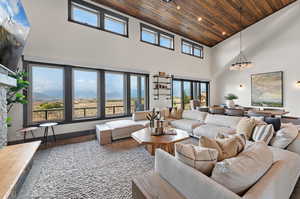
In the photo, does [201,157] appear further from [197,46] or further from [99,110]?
[197,46]

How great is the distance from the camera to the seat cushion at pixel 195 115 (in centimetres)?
399

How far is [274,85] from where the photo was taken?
6219 millimetres

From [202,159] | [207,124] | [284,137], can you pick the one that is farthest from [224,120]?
[202,159]

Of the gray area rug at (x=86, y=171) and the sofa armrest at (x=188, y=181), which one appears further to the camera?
the gray area rug at (x=86, y=171)

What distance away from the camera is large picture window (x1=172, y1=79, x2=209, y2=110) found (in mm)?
7109

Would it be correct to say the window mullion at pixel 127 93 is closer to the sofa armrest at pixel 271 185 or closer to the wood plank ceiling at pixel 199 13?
the wood plank ceiling at pixel 199 13

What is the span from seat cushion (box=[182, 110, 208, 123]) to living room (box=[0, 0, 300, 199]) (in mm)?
35

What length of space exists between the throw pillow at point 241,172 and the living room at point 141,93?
0.02 metres

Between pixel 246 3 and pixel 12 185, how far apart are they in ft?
26.3

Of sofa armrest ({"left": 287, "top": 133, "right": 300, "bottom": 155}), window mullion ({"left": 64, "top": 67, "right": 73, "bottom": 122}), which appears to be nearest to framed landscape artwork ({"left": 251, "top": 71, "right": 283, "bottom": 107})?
sofa armrest ({"left": 287, "top": 133, "right": 300, "bottom": 155})

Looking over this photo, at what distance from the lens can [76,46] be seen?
13.5ft

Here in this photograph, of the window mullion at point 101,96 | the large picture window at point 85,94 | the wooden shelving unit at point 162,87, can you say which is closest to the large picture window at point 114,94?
the window mullion at point 101,96

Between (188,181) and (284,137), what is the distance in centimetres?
194

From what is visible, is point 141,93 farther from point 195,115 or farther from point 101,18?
point 101,18
